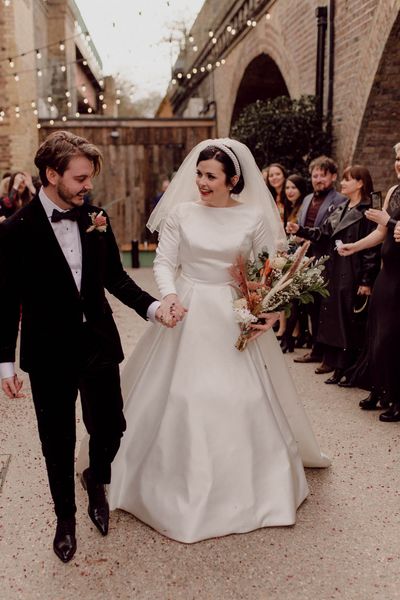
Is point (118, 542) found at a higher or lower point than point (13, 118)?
lower

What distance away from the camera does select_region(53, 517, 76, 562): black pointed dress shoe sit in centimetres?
264

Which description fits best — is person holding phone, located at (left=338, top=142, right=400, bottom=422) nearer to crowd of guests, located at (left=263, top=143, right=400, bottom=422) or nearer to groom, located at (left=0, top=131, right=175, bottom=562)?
crowd of guests, located at (left=263, top=143, right=400, bottom=422)

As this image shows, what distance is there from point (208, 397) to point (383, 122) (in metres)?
5.57

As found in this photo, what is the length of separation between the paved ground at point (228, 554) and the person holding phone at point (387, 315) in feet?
2.84

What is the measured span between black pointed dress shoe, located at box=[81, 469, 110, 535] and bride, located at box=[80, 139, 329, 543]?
0.49 feet

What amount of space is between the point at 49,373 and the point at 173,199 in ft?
4.01

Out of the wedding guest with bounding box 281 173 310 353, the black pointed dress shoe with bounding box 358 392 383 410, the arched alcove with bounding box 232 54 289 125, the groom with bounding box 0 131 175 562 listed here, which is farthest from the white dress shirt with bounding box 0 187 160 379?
the arched alcove with bounding box 232 54 289 125

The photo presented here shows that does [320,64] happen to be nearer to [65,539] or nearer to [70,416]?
[70,416]

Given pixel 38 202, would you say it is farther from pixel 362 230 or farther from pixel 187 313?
pixel 362 230

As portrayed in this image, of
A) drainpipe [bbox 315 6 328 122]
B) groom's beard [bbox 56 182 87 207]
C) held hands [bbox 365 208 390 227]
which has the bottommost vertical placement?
held hands [bbox 365 208 390 227]

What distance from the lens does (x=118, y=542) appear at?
2.78m

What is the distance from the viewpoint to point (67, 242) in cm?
253

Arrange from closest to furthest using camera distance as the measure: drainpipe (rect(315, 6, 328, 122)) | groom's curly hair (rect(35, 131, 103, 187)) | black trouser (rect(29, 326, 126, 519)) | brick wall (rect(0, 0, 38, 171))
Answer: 1. groom's curly hair (rect(35, 131, 103, 187))
2. black trouser (rect(29, 326, 126, 519))
3. drainpipe (rect(315, 6, 328, 122))
4. brick wall (rect(0, 0, 38, 171))

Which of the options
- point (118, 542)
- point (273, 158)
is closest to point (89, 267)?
point (118, 542)
